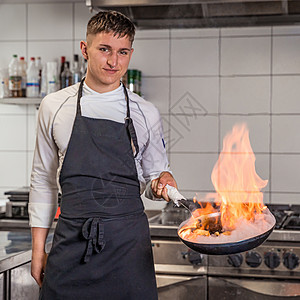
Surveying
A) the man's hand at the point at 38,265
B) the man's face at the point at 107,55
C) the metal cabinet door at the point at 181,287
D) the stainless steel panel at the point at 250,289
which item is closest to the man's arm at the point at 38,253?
the man's hand at the point at 38,265

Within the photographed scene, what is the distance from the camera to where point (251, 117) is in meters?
2.51

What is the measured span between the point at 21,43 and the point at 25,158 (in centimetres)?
64

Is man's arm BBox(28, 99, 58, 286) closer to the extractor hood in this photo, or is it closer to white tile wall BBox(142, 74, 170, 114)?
the extractor hood

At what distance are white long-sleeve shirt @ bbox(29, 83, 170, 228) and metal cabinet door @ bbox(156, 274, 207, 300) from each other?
65 centimetres

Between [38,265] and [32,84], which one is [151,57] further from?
[38,265]

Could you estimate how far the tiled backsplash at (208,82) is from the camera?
2.48m

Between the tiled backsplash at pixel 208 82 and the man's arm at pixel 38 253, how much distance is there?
1156 mm

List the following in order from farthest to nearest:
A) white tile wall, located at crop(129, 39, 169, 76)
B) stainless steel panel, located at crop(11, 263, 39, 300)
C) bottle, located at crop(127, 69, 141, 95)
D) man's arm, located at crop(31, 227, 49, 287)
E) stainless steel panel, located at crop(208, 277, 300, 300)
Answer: white tile wall, located at crop(129, 39, 169, 76) → bottle, located at crop(127, 69, 141, 95) → stainless steel panel, located at crop(208, 277, 300, 300) → stainless steel panel, located at crop(11, 263, 39, 300) → man's arm, located at crop(31, 227, 49, 287)

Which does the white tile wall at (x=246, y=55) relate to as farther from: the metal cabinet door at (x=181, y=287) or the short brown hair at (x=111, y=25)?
the short brown hair at (x=111, y=25)

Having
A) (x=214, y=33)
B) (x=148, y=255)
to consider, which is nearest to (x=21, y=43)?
(x=214, y=33)

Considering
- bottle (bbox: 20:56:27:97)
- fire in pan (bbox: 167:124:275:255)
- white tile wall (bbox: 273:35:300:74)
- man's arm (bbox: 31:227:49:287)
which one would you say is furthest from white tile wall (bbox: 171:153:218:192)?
man's arm (bbox: 31:227:49:287)

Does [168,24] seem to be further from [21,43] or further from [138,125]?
[138,125]

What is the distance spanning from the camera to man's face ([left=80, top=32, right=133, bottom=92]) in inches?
52.2

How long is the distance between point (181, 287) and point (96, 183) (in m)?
0.81
